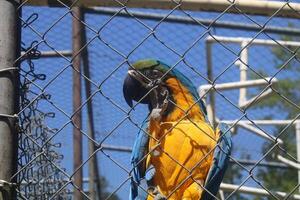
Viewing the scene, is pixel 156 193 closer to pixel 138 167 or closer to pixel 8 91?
pixel 138 167

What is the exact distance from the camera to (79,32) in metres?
2.94

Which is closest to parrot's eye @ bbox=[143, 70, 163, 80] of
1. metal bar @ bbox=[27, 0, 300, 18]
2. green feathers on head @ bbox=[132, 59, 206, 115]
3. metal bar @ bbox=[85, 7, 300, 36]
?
green feathers on head @ bbox=[132, 59, 206, 115]

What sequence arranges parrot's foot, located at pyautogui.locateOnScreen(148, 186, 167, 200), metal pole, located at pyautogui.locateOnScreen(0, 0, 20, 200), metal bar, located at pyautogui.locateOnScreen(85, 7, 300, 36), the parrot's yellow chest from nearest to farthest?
metal pole, located at pyautogui.locateOnScreen(0, 0, 20, 200) < parrot's foot, located at pyautogui.locateOnScreen(148, 186, 167, 200) < the parrot's yellow chest < metal bar, located at pyautogui.locateOnScreen(85, 7, 300, 36)

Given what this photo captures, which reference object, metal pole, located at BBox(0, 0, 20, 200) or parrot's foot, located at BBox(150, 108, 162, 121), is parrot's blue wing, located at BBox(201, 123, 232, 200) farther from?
metal pole, located at BBox(0, 0, 20, 200)

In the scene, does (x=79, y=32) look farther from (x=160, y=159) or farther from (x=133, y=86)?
(x=160, y=159)

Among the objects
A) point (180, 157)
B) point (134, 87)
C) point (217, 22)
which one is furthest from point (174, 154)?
point (217, 22)

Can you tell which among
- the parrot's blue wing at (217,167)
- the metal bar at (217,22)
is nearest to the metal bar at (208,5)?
the parrot's blue wing at (217,167)

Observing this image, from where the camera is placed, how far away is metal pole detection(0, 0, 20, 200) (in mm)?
1104

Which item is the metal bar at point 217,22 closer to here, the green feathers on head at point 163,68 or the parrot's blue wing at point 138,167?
the green feathers on head at point 163,68

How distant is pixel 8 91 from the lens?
1.13m

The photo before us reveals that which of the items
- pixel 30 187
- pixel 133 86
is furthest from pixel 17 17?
pixel 133 86

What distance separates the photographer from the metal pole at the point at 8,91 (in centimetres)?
110

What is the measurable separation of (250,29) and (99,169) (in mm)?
Result: 1000

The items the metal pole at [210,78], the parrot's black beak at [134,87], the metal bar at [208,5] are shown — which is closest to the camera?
the metal bar at [208,5]
